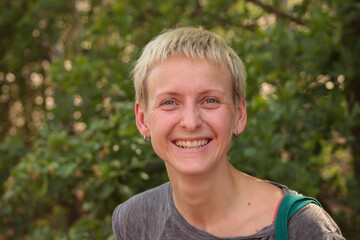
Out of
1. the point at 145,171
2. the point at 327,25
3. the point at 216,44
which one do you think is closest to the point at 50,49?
the point at 145,171

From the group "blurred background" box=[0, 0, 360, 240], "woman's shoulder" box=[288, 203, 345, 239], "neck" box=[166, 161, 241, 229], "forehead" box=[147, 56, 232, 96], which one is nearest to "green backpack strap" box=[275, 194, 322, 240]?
"woman's shoulder" box=[288, 203, 345, 239]

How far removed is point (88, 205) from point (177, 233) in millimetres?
1286

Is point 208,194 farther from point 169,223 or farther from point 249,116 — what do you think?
point 249,116

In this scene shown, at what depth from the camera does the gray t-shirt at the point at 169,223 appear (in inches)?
55.4

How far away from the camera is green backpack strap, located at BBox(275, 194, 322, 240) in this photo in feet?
4.71

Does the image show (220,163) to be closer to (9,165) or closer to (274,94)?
(274,94)

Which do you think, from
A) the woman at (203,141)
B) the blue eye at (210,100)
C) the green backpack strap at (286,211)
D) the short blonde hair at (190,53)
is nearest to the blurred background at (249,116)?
the short blonde hair at (190,53)

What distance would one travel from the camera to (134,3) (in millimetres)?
4277

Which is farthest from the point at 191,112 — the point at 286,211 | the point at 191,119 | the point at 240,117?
the point at 286,211

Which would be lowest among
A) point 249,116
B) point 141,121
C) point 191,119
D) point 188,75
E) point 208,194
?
point 249,116

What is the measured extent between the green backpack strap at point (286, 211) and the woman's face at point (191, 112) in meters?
0.27

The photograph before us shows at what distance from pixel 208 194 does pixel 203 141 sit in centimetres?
22

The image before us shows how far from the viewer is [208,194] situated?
1.64m

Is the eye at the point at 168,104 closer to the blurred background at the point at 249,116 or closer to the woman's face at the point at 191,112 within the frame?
the woman's face at the point at 191,112
